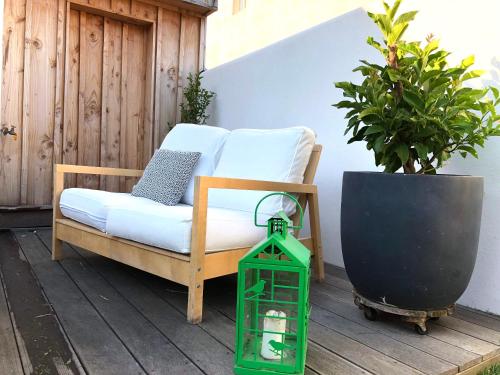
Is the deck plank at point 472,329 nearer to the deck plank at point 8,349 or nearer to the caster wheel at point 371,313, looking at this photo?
the caster wheel at point 371,313

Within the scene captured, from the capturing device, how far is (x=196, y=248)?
55.0 inches

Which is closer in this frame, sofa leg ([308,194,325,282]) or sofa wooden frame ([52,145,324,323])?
sofa wooden frame ([52,145,324,323])

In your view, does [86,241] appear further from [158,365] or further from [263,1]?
[263,1]

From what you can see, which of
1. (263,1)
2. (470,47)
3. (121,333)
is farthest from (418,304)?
(263,1)

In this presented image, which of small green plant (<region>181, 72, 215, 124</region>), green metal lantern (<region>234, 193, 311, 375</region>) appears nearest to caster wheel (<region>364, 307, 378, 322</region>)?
green metal lantern (<region>234, 193, 311, 375</region>)

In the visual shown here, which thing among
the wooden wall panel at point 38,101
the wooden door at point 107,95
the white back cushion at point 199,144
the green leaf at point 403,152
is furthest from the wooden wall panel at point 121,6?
the green leaf at point 403,152

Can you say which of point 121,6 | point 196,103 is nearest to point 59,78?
point 121,6

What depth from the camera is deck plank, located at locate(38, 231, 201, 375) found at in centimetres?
111

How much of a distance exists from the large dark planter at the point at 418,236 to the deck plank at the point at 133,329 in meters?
0.73

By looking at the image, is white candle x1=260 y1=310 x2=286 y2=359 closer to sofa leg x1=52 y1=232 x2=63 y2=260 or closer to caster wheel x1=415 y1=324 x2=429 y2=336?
caster wheel x1=415 y1=324 x2=429 y2=336

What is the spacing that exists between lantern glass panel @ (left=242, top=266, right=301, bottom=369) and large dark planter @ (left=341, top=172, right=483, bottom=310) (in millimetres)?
415

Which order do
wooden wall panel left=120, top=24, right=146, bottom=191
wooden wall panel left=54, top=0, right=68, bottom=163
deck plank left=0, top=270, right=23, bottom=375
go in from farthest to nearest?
wooden wall panel left=120, top=24, right=146, bottom=191
wooden wall panel left=54, top=0, right=68, bottom=163
deck plank left=0, top=270, right=23, bottom=375

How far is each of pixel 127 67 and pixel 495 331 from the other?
3.47 metres

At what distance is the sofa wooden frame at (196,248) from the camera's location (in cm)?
140
